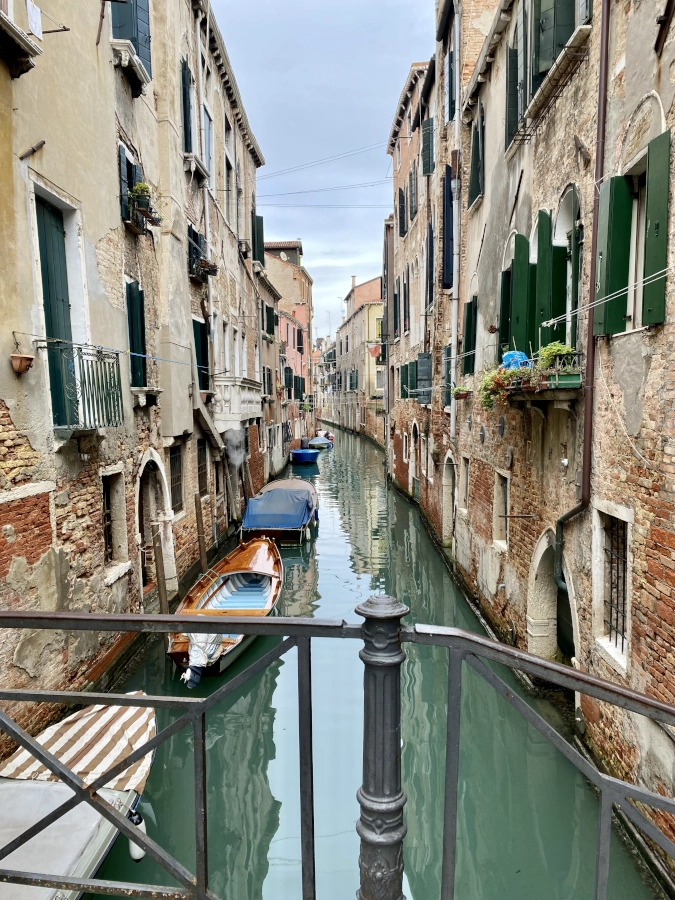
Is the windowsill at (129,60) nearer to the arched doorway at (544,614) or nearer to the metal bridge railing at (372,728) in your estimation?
the arched doorway at (544,614)

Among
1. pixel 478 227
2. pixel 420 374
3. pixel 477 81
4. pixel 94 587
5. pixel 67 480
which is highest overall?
pixel 477 81

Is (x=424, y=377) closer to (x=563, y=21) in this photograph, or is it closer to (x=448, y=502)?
(x=448, y=502)

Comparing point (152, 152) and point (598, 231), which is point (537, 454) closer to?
point (598, 231)

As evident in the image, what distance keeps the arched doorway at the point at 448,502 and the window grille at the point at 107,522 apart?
23.5ft

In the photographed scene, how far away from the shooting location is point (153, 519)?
965 cm

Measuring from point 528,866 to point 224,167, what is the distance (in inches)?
571

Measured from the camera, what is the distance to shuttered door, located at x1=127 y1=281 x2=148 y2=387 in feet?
27.3

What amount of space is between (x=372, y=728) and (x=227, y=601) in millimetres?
8485

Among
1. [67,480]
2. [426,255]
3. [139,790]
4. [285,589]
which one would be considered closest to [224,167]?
[426,255]

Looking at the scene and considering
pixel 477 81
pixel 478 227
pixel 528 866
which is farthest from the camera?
pixel 478 227

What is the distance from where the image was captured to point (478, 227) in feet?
32.8

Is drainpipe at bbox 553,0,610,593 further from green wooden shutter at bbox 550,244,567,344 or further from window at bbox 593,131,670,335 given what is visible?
green wooden shutter at bbox 550,244,567,344

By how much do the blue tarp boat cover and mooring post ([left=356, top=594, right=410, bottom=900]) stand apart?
43.1 ft

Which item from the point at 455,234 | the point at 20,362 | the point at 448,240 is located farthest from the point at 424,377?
the point at 20,362
